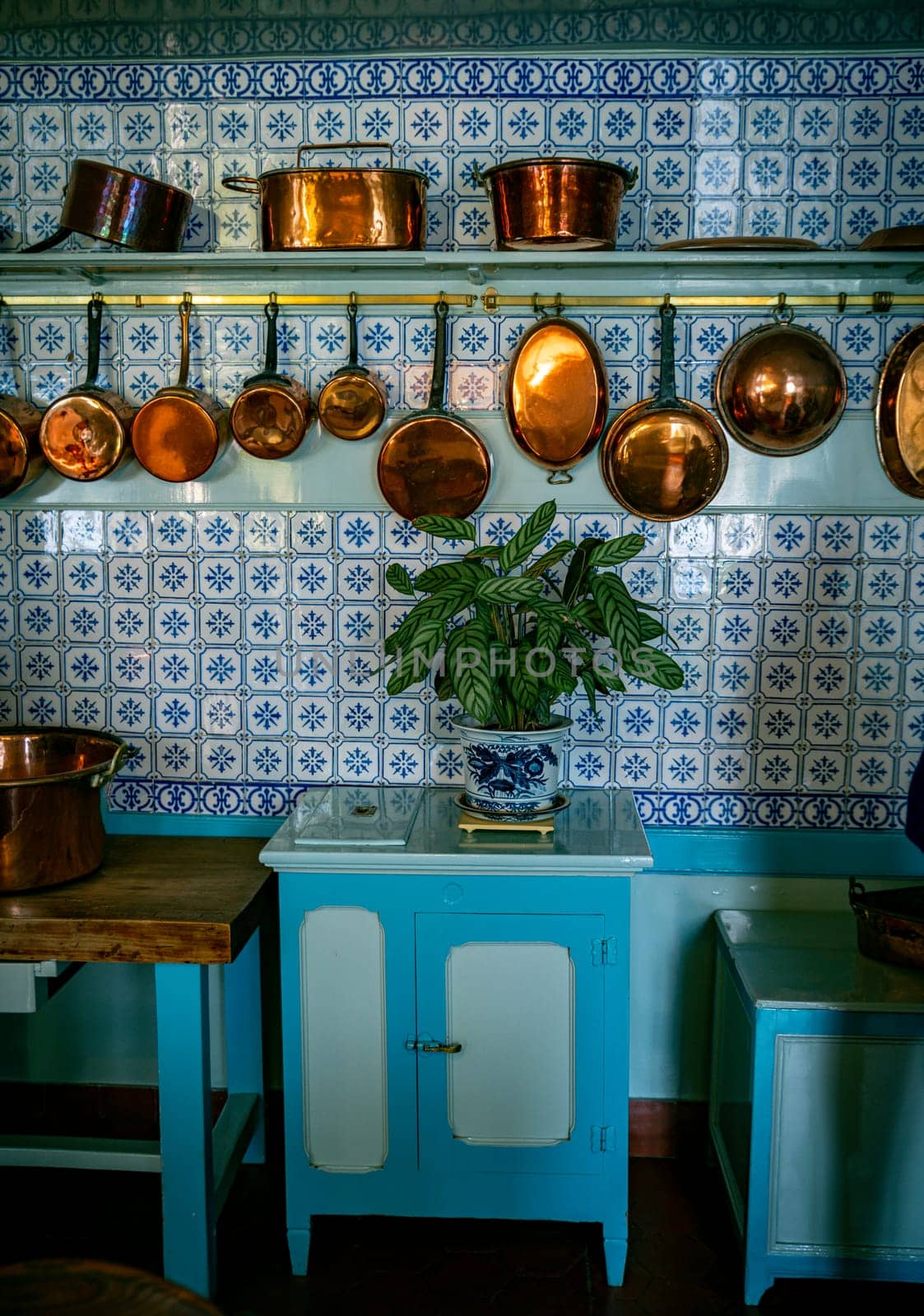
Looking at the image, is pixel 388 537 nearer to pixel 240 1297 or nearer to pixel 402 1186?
pixel 402 1186

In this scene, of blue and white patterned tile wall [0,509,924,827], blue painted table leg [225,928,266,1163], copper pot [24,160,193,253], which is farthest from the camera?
blue painted table leg [225,928,266,1163]

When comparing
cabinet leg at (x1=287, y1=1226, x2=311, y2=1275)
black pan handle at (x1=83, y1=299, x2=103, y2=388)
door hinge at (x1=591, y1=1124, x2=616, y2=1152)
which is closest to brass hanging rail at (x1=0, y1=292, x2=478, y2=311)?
black pan handle at (x1=83, y1=299, x2=103, y2=388)

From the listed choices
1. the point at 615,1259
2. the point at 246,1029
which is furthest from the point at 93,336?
the point at 615,1259

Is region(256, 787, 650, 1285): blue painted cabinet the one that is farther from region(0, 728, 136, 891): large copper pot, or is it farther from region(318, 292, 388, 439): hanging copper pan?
region(318, 292, 388, 439): hanging copper pan

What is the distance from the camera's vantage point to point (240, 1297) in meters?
2.08

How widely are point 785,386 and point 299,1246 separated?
6.53 ft

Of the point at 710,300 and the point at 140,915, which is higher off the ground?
the point at 710,300

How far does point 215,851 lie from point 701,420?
140cm

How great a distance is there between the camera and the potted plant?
2.04m

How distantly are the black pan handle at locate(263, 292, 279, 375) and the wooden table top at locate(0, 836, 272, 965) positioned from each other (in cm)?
107

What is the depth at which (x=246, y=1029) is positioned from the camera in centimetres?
253

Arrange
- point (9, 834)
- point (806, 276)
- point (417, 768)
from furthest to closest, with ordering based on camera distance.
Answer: point (417, 768), point (806, 276), point (9, 834)

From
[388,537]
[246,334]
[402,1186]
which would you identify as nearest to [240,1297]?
[402,1186]

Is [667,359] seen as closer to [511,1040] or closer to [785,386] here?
[785,386]
